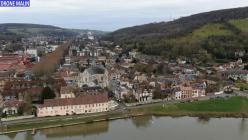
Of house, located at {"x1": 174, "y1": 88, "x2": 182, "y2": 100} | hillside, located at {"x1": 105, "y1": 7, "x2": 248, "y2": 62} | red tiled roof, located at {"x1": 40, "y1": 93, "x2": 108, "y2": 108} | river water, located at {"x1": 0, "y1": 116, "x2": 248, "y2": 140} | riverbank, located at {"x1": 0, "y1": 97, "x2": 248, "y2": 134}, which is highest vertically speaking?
Answer: hillside, located at {"x1": 105, "y1": 7, "x2": 248, "y2": 62}

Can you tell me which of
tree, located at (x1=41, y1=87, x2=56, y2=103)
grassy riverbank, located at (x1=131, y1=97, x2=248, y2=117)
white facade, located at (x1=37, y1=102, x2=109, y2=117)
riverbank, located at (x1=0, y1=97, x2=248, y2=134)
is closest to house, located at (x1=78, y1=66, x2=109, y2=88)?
tree, located at (x1=41, y1=87, x2=56, y2=103)

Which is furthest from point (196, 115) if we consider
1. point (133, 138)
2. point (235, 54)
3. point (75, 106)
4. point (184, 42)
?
point (184, 42)

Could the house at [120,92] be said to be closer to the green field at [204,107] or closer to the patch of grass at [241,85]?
the green field at [204,107]

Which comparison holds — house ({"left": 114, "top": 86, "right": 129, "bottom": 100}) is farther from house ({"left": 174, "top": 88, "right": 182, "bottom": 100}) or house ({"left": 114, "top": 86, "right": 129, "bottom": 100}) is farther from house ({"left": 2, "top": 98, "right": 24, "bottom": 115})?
house ({"left": 2, "top": 98, "right": 24, "bottom": 115})

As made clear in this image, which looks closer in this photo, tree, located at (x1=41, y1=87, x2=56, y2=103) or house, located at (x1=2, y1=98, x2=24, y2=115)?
house, located at (x1=2, y1=98, x2=24, y2=115)

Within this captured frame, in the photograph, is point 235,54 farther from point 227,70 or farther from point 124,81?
point 124,81

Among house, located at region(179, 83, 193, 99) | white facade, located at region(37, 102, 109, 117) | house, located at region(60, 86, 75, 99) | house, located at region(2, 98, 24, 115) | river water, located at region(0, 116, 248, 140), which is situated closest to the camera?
river water, located at region(0, 116, 248, 140)

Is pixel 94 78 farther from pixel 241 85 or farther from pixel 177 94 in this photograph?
pixel 241 85
